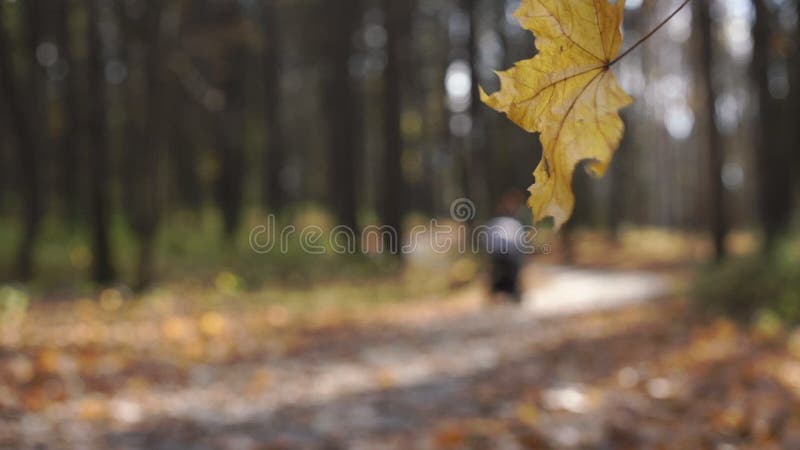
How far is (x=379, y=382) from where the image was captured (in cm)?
622

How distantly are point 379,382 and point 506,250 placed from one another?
5197mm

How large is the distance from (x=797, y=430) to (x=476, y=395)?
7.69ft

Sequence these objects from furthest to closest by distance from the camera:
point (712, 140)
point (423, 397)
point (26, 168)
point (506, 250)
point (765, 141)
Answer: point (712, 140) → point (26, 168) → point (765, 141) → point (506, 250) → point (423, 397)

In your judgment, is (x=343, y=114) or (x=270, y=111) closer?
(x=343, y=114)

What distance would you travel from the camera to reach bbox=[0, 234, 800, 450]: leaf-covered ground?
4.17 metres

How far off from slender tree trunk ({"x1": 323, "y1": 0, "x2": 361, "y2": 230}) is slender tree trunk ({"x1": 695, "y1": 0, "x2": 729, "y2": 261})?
9.23 m

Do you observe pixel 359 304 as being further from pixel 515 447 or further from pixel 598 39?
pixel 598 39

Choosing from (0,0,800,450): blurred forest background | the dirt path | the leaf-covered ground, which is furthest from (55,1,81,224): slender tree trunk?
the dirt path

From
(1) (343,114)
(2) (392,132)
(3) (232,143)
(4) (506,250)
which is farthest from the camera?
(3) (232,143)

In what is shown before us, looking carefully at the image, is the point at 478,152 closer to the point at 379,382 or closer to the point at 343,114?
the point at 343,114

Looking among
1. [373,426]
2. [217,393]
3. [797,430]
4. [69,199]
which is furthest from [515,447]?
[69,199]

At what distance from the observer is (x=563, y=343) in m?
7.99

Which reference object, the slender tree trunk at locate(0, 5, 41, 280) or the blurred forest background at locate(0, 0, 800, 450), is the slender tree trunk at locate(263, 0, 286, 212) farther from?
the slender tree trunk at locate(0, 5, 41, 280)

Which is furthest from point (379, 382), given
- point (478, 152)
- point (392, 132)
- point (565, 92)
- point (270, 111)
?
point (270, 111)
